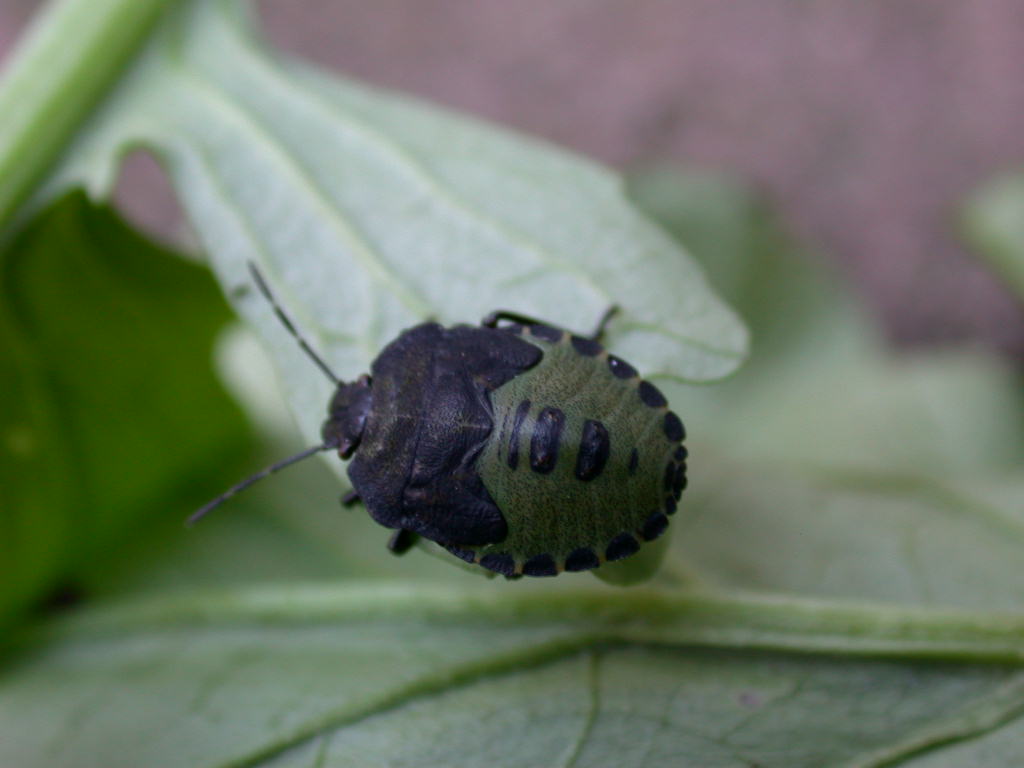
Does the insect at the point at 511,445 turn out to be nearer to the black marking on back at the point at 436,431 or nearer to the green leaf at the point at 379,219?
the black marking on back at the point at 436,431

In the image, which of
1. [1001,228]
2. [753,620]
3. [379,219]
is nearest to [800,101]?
[1001,228]

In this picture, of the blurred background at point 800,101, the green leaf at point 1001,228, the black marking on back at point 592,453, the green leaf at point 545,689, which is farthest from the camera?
the blurred background at point 800,101

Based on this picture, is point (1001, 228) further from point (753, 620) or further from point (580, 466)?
point (580, 466)

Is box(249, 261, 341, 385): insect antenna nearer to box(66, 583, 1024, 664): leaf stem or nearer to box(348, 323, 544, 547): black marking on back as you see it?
box(348, 323, 544, 547): black marking on back

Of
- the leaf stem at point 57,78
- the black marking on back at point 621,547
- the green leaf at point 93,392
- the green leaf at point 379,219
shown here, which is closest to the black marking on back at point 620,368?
the green leaf at point 379,219

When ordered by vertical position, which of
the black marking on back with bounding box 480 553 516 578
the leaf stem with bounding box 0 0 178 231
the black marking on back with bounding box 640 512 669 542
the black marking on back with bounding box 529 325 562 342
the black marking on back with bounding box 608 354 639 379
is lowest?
the black marking on back with bounding box 480 553 516 578

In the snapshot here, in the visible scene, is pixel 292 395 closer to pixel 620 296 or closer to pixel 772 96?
pixel 620 296

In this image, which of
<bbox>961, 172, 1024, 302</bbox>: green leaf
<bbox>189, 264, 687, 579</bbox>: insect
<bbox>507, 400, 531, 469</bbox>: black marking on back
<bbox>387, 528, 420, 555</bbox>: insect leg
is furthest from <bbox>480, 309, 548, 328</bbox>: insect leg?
<bbox>961, 172, 1024, 302</bbox>: green leaf
